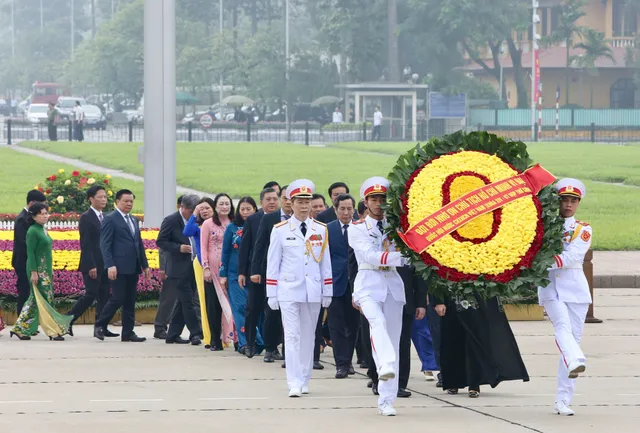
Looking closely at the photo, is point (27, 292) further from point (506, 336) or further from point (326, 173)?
point (326, 173)

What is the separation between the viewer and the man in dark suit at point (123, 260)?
14102 millimetres

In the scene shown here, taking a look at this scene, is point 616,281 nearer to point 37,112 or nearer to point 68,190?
point 68,190

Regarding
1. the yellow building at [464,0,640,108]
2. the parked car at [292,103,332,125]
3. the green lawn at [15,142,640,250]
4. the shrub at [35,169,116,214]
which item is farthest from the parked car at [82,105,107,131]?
the shrub at [35,169,116,214]

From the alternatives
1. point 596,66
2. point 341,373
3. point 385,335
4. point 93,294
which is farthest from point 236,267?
point 596,66

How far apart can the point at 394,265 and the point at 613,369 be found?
2989 mm

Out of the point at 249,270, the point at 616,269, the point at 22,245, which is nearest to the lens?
the point at 249,270

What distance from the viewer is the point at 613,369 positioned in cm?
1230

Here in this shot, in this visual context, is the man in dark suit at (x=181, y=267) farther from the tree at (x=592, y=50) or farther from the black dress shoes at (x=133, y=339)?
the tree at (x=592, y=50)

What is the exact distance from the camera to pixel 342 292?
1212 cm

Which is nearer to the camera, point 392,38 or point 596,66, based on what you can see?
point 392,38

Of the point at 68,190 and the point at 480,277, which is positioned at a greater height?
the point at 480,277

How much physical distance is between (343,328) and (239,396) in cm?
160

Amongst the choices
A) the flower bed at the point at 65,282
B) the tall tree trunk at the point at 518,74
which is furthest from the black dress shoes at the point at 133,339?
the tall tree trunk at the point at 518,74

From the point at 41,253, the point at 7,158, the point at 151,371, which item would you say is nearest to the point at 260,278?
the point at 151,371
